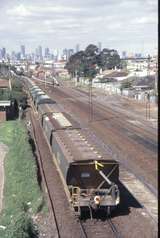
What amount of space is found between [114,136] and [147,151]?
761cm

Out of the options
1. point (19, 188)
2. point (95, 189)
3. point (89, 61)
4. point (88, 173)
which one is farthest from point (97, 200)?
point (89, 61)

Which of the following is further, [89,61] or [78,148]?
[89,61]

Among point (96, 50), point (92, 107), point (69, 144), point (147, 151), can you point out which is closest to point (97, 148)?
point (69, 144)

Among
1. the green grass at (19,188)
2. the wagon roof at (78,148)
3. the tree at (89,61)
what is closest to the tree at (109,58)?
the tree at (89,61)

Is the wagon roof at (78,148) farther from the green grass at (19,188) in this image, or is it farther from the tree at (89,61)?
the tree at (89,61)

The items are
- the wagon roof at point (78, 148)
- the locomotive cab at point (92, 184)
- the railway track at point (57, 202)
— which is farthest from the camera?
the wagon roof at point (78, 148)

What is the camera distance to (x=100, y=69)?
175125 mm

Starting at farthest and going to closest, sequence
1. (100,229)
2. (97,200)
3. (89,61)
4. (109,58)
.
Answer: (109,58), (89,61), (97,200), (100,229)

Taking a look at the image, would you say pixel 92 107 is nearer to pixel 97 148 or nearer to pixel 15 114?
pixel 15 114

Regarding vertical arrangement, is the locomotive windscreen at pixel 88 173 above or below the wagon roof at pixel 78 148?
below

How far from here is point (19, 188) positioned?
2488 centimetres

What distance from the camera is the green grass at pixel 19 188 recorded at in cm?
2037

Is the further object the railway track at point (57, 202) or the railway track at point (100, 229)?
the railway track at point (57, 202)

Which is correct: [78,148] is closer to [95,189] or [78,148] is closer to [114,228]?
[95,189]
